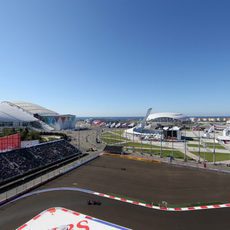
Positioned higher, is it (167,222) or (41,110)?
(41,110)

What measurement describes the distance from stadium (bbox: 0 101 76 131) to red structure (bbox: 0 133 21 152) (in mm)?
59004

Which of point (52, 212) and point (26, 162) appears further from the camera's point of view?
point (26, 162)

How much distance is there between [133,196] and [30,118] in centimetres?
9303

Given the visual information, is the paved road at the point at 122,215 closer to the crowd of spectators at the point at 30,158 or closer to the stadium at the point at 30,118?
the crowd of spectators at the point at 30,158

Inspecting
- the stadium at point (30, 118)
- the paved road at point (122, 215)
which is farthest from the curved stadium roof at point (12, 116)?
the paved road at point (122, 215)

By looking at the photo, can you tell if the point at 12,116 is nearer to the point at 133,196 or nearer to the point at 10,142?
the point at 10,142

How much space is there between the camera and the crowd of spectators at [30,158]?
96.2 ft

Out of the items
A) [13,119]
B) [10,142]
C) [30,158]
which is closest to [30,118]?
[13,119]

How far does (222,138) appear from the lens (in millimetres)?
70250

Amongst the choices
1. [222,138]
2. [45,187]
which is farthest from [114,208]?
[222,138]

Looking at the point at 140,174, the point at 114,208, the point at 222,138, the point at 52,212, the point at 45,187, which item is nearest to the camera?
the point at 52,212

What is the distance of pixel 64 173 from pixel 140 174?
13.7 m

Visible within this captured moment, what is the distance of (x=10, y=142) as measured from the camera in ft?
113

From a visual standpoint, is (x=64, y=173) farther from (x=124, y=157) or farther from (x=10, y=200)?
(x=124, y=157)
